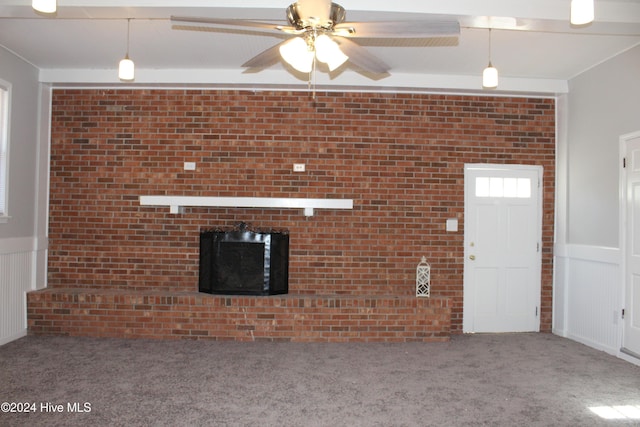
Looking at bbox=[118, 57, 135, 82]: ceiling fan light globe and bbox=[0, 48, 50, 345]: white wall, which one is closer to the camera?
bbox=[118, 57, 135, 82]: ceiling fan light globe

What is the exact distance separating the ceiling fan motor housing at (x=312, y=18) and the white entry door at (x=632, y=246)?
3.32 meters

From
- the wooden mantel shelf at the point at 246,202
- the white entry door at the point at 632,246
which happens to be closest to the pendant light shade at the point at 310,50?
the wooden mantel shelf at the point at 246,202

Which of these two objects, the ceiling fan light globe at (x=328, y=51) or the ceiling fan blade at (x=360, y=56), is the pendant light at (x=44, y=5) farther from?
the ceiling fan blade at (x=360, y=56)

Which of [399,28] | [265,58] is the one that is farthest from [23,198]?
[399,28]

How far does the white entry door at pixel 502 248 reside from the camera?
547 centimetres

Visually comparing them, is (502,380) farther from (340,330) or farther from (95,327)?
(95,327)

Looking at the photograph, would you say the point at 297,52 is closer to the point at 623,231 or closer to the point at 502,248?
the point at 623,231

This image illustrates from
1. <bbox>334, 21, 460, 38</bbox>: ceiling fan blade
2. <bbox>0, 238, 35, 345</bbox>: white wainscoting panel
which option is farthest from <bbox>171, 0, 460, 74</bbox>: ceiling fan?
<bbox>0, 238, 35, 345</bbox>: white wainscoting panel

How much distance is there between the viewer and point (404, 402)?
133 inches

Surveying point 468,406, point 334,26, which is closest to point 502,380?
point 468,406

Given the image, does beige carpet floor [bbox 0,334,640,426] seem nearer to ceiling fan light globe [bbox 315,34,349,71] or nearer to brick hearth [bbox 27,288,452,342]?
brick hearth [bbox 27,288,452,342]

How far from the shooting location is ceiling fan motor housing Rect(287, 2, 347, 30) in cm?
237

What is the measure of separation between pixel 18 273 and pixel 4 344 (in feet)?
2.33

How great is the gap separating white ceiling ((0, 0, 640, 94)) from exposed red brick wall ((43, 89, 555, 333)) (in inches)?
12.6
